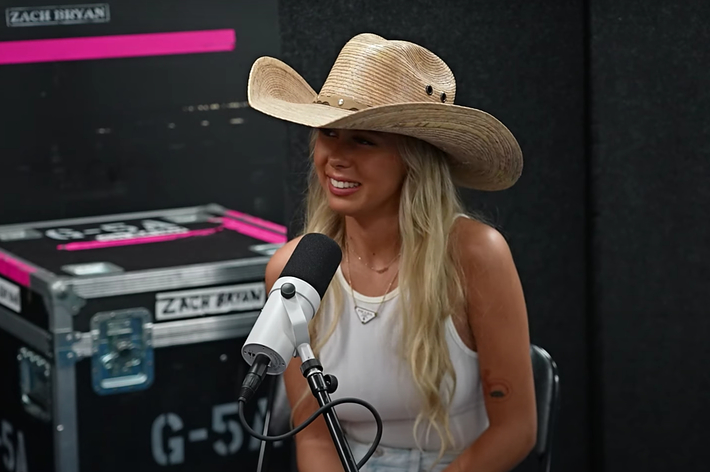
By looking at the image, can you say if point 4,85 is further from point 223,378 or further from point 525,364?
point 525,364

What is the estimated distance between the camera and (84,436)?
3.15 m

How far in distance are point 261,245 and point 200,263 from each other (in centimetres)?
27

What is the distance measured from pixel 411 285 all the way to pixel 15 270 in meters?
1.49

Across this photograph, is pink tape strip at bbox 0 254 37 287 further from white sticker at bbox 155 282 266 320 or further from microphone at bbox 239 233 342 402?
microphone at bbox 239 233 342 402

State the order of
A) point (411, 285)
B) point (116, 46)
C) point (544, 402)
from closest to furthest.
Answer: point (411, 285), point (544, 402), point (116, 46)

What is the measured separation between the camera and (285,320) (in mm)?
1538

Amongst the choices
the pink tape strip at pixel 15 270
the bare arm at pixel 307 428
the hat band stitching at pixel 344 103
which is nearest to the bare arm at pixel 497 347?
the bare arm at pixel 307 428

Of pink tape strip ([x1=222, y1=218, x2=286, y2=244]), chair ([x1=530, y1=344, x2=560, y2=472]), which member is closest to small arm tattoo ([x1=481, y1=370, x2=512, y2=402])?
chair ([x1=530, y1=344, x2=560, y2=472])

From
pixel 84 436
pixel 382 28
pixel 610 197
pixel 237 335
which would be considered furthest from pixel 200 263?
pixel 610 197

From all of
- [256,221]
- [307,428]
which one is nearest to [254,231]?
[256,221]

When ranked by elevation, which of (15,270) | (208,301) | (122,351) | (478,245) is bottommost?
(122,351)

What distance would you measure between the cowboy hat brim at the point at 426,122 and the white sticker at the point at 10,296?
4.17 ft

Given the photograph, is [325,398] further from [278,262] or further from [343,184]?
[278,262]

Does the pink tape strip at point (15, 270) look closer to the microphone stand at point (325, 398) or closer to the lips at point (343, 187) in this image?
the lips at point (343, 187)
